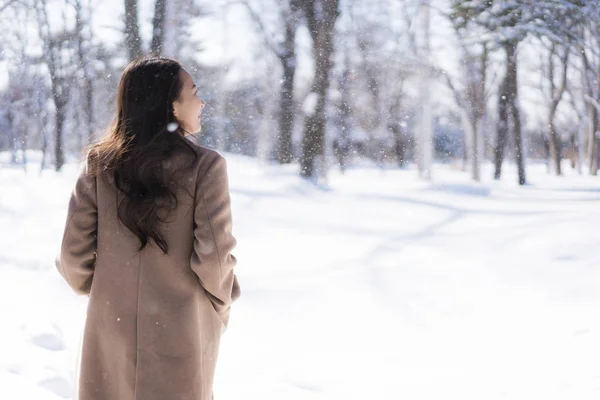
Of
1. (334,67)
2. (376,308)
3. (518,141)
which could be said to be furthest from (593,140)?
(376,308)

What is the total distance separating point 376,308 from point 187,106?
11.1 ft

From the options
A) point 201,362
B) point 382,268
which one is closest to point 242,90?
point 382,268

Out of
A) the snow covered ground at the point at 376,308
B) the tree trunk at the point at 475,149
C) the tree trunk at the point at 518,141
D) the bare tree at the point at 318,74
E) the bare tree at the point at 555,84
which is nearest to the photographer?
the snow covered ground at the point at 376,308

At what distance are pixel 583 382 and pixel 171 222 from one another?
8.12ft

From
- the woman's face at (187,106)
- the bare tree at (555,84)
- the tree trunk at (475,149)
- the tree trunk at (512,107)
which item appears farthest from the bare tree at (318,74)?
the woman's face at (187,106)

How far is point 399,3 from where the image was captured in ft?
56.0

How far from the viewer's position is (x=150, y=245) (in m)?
1.55

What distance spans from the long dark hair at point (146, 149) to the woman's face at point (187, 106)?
0.05 feet

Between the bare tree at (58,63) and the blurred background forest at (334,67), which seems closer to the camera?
the blurred background forest at (334,67)

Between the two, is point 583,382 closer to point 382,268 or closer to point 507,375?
point 507,375

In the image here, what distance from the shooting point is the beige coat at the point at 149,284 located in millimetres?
1559

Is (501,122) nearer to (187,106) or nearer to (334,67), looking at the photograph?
(334,67)

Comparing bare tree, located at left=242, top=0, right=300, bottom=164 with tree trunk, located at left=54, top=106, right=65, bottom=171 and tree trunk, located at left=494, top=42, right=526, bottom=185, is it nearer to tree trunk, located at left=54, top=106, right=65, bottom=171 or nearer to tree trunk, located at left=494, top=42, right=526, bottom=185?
tree trunk, located at left=494, top=42, right=526, bottom=185

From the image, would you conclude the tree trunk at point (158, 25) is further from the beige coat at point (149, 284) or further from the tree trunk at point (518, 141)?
the beige coat at point (149, 284)
